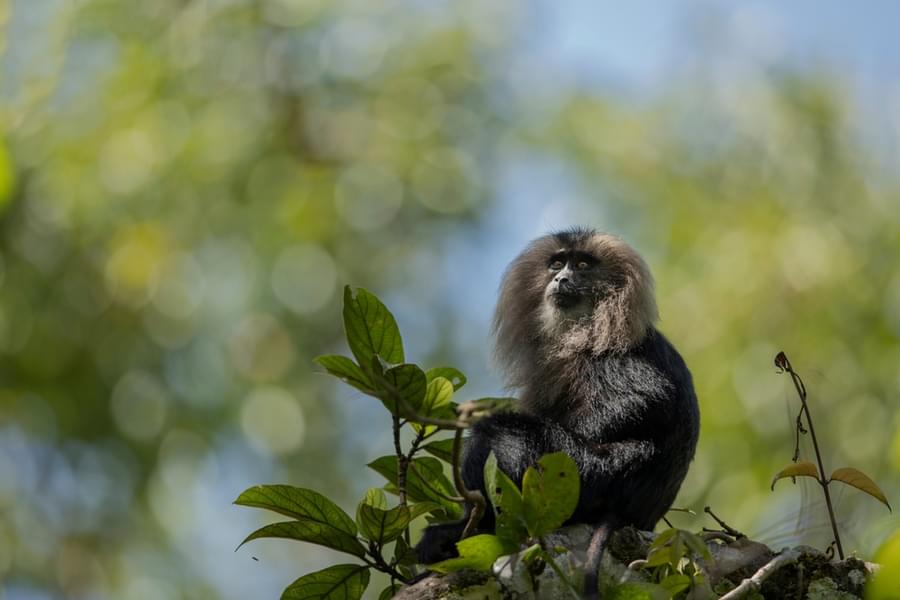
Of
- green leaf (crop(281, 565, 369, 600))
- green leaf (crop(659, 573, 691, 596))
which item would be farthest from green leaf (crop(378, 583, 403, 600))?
green leaf (crop(659, 573, 691, 596))

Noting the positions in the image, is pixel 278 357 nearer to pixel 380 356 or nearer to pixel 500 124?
pixel 500 124

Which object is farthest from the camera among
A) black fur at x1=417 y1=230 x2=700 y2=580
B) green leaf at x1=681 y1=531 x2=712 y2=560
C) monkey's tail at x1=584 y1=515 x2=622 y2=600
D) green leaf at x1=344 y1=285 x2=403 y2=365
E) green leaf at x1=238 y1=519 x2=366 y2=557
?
black fur at x1=417 y1=230 x2=700 y2=580

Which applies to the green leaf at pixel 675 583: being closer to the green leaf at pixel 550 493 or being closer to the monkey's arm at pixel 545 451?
the green leaf at pixel 550 493

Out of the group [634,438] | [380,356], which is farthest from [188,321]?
[380,356]

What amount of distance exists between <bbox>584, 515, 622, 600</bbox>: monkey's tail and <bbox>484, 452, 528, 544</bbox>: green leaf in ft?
0.85

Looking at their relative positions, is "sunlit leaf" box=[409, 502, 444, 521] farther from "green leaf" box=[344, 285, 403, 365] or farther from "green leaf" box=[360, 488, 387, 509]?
"green leaf" box=[344, 285, 403, 365]

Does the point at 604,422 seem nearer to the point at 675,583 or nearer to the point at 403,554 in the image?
the point at 403,554

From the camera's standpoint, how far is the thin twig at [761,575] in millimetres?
3131

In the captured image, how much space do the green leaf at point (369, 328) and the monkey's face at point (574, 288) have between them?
6.62ft

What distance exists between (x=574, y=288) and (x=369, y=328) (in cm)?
216

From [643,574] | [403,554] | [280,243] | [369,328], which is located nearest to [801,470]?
[643,574]

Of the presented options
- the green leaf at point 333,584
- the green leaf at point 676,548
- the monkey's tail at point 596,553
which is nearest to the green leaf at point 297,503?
the green leaf at point 333,584

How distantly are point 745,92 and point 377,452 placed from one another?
431 cm

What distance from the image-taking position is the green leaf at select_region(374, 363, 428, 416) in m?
2.92
